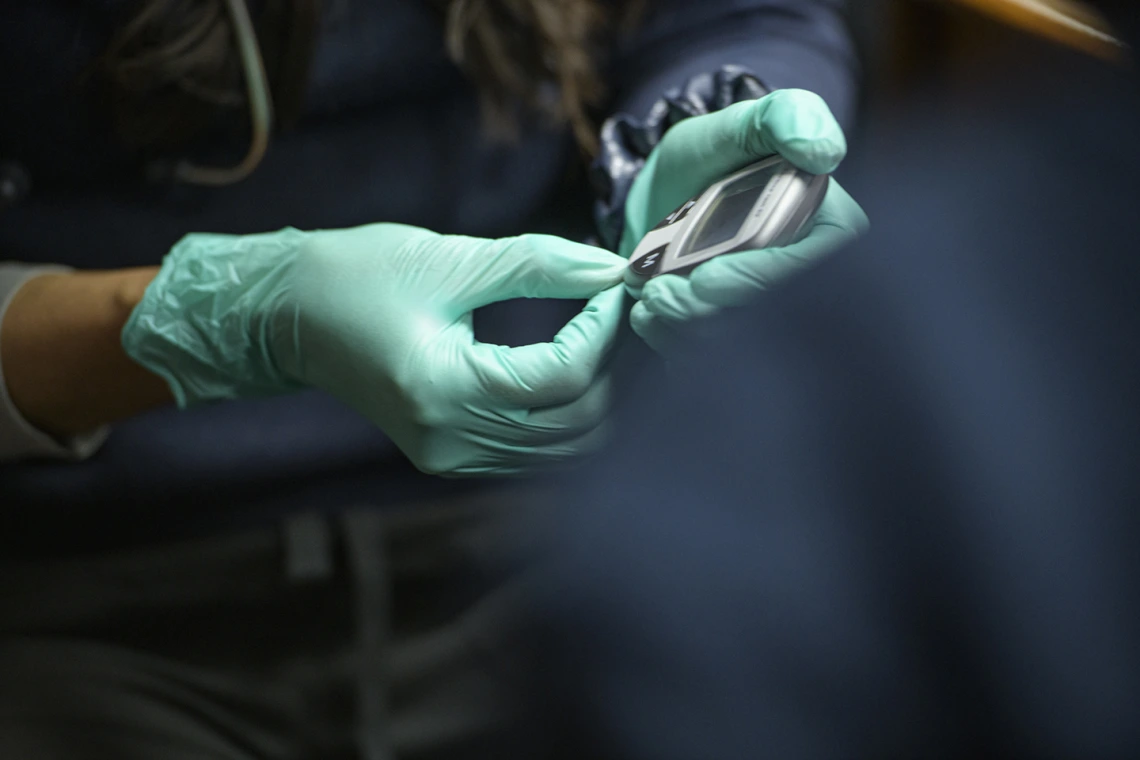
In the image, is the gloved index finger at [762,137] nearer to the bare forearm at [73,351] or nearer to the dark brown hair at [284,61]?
the dark brown hair at [284,61]

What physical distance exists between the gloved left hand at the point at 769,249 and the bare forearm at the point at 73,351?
353 millimetres

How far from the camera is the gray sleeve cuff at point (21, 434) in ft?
1.72

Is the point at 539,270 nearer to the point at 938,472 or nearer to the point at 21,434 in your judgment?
the point at 938,472

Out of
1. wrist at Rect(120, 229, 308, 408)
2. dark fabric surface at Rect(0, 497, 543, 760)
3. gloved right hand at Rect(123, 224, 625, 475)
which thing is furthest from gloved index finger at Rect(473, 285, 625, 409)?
dark fabric surface at Rect(0, 497, 543, 760)

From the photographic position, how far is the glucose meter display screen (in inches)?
14.2

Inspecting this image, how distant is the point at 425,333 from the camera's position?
0.41m

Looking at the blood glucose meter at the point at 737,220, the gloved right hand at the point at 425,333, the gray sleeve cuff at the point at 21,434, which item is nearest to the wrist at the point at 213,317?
the gloved right hand at the point at 425,333

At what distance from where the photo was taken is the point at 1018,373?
0.33 metres

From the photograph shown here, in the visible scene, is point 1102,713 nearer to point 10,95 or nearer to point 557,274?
point 557,274

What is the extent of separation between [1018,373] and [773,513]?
0.41 feet

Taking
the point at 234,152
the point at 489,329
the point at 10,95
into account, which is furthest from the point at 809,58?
the point at 10,95

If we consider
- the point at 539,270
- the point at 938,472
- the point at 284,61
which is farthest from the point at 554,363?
the point at 284,61

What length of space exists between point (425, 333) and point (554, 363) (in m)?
0.07

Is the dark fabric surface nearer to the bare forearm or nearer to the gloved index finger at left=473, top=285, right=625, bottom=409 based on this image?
the bare forearm
